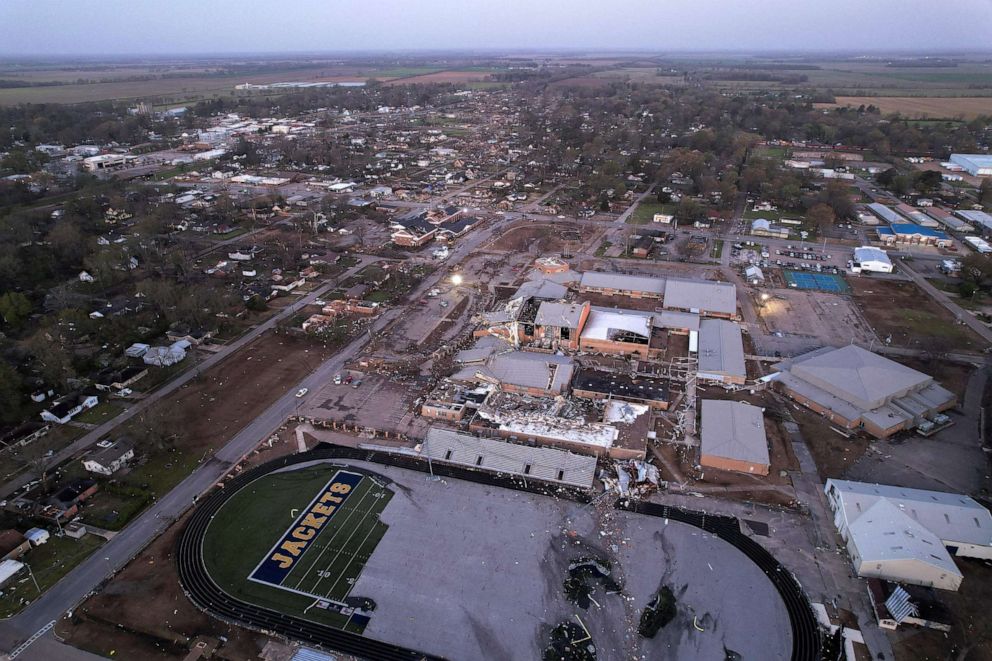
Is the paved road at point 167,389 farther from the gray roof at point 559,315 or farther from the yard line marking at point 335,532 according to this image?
the gray roof at point 559,315

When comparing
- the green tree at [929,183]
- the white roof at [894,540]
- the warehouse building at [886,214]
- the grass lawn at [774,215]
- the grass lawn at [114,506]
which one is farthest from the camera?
the green tree at [929,183]

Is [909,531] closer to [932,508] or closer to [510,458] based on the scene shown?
[932,508]

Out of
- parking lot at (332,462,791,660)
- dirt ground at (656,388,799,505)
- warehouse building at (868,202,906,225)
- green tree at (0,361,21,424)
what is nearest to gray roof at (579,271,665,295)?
dirt ground at (656,388,799,505)

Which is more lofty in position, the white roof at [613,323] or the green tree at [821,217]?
the green tree at [821,217]

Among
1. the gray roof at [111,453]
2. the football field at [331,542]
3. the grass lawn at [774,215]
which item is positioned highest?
the grass lawn at [774,215]

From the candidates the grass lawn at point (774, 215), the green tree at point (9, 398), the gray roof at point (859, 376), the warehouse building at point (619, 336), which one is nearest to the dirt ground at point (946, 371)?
the gray roof at point (859, 376)

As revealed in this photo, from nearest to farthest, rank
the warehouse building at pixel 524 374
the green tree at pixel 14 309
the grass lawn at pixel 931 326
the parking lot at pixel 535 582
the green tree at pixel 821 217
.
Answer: the parking lot at pixel 535 582 → the warehouse building at pixel 524 374 → the grass lawn at pixel 931 326 → the green tree at pixel 14 309 → the green tree at pixel 821 217

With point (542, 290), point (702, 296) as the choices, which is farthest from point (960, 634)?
point (542, 290)
